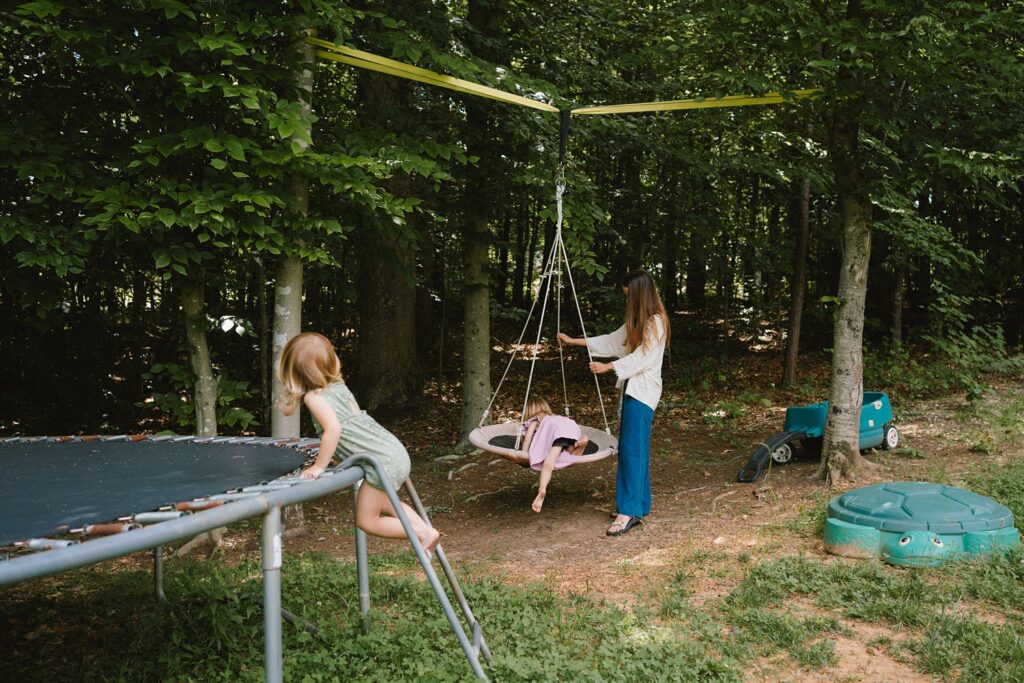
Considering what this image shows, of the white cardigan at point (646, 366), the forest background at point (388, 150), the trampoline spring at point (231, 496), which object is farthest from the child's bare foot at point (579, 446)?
the trampoline spring at point (231, 496)

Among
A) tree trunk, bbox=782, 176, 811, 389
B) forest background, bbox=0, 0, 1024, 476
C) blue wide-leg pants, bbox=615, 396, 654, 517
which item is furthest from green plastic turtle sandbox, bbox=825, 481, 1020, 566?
tree trunk, bbox=782, 176, 811, 389

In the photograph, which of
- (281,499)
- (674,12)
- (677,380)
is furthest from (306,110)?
(677,380)

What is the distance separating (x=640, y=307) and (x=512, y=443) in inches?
60.7

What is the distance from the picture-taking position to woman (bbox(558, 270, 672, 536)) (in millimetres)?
5207

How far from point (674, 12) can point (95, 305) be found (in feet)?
26.8

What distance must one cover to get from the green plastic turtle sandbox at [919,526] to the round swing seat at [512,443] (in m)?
1.49

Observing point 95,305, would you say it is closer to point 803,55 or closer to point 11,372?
point 11,372

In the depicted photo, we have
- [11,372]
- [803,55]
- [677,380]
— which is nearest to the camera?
[803,55]

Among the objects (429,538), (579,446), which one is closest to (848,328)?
(579,446)

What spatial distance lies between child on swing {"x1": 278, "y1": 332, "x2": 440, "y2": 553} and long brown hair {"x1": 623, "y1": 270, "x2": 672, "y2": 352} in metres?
2.40

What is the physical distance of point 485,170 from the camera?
7.27m

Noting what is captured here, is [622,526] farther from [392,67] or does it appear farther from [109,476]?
[392,67]

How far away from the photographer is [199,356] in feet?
17.3

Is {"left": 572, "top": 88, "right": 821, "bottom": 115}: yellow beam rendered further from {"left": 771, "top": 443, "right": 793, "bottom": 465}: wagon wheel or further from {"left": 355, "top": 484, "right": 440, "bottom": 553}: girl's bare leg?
{"left": 355, "top": 484, "right": 440, "bottom": 553}: girl's bare leg
